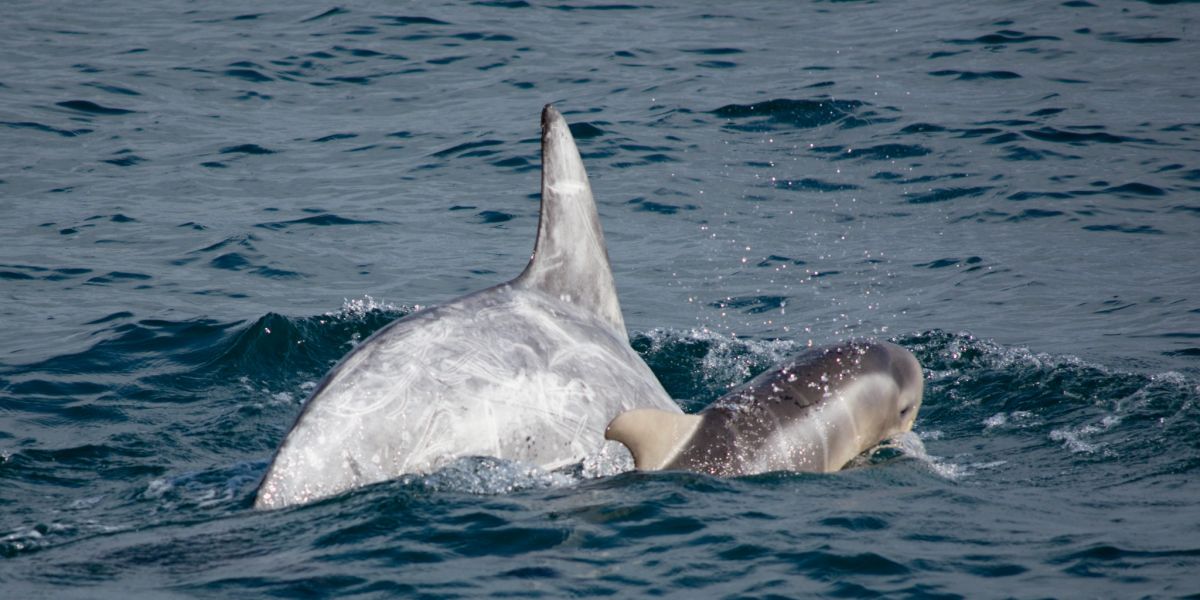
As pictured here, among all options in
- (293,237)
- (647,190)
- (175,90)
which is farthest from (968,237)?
(175,90)

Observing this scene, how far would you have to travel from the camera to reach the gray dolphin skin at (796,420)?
9.04 m

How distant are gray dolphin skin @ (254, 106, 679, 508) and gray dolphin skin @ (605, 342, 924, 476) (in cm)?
58

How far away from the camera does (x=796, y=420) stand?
955 cm

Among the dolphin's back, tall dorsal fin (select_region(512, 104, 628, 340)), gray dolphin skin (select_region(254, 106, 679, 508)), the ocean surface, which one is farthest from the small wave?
the dolphin's back

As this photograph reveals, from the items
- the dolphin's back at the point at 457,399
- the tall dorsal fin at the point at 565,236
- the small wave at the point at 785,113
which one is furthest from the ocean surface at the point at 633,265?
the tall dorsal fin at the point at 565,236

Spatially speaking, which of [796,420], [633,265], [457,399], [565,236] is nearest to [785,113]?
[633,265]

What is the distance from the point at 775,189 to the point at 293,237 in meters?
7.09

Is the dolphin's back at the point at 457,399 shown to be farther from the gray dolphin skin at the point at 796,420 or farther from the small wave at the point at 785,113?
the small wave at the point at 785,113

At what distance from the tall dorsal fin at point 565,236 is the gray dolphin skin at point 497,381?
0.03 ft

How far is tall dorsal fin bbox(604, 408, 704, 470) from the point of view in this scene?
8.67 m

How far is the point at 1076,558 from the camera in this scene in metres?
8.00

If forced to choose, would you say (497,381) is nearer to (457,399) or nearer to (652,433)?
(457,399)

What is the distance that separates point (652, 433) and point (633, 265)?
28.4 feet

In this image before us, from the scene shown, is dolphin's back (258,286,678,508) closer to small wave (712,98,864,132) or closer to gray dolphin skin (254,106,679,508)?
gray dolphin skin (254,106,679,508)
